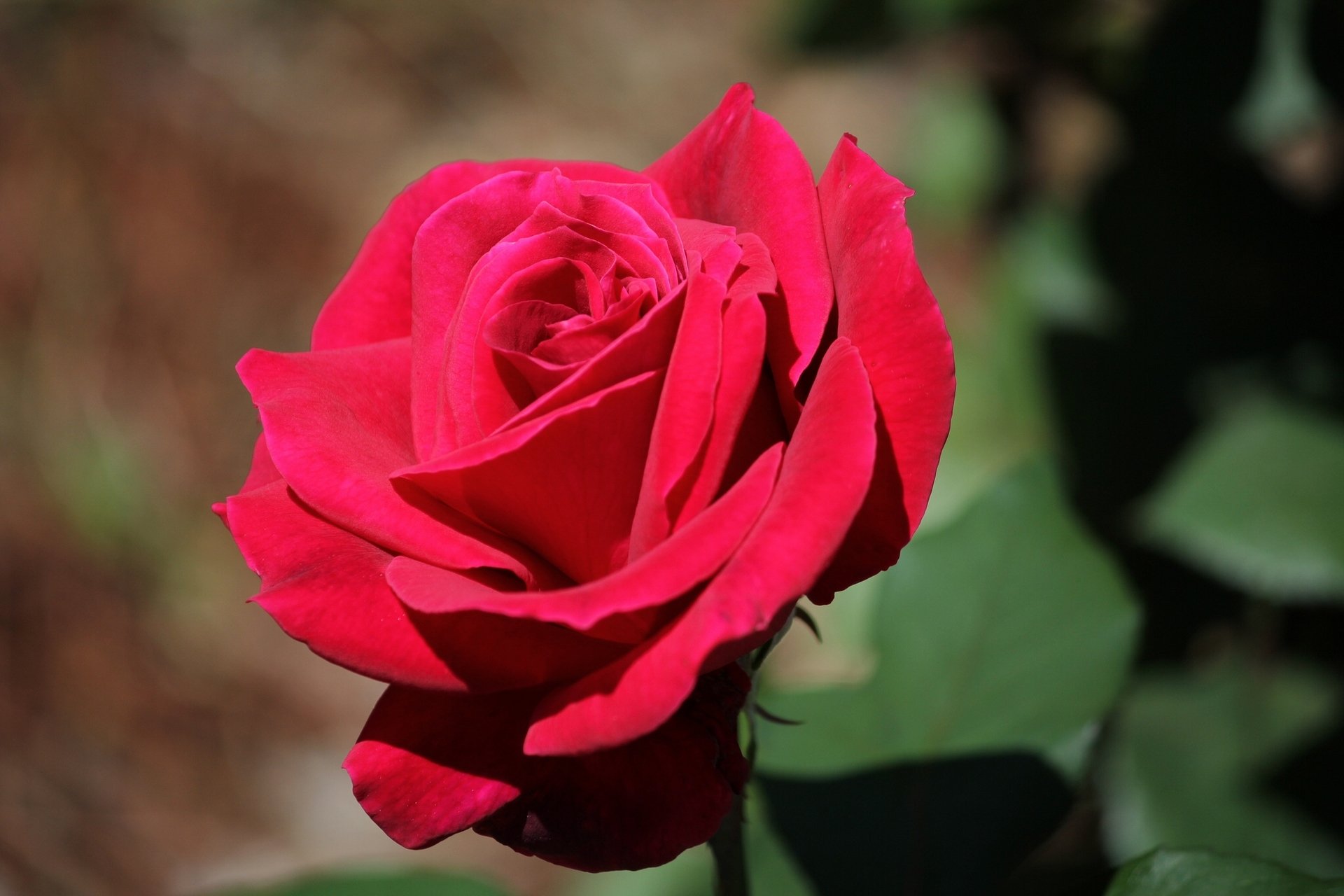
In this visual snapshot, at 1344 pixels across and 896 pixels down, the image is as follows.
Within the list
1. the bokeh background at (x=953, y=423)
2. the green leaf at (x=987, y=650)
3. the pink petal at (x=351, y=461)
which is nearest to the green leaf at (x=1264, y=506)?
the bokeh background at (x=953, y=423)

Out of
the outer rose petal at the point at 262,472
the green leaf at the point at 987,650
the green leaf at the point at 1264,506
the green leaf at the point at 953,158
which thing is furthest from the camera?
the green leaf at the point at 953,158

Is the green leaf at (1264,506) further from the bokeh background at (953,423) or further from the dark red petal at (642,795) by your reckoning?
the dark red petal at (642,795)

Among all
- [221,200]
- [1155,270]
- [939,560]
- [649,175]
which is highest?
[221,200]

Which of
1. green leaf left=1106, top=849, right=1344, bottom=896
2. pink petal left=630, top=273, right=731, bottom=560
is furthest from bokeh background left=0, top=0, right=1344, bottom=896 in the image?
pink petal left=630, top=273, right=731, bottom=560

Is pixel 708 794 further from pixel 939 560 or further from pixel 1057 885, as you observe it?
pixel 1057 885

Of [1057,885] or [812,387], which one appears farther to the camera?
[1057,885]

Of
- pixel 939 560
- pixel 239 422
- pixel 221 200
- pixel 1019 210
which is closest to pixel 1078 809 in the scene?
pixel 939 560

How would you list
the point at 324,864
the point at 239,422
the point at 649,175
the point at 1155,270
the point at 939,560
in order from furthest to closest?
the point at 239,422 → the point at 324,864 → the point at 1155,270 → the point at 939,560 → the point at 649,175
